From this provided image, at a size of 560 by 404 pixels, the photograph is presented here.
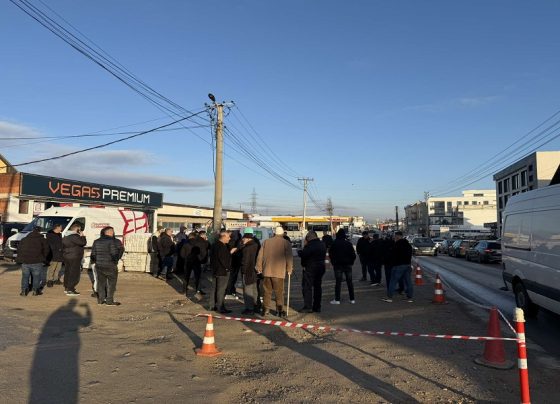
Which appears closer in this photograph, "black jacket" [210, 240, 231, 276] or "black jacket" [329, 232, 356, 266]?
"black jacket" [210, 240, 231, 276]

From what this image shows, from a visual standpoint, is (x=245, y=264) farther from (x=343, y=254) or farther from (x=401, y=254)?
(x=401, y=254)

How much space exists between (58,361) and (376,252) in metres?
10.6

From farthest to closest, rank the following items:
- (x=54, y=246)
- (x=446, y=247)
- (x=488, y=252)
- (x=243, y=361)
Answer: (x=446, y=247) < (x=488, y=252) < (x=54, y=246) < (x=243, y=361)

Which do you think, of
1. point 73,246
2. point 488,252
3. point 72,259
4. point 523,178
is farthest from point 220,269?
point 523,178

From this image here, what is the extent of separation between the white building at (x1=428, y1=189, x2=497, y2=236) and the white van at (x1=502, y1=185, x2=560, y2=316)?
81.9m

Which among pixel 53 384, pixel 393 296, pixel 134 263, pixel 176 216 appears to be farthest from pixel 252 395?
pixel 176 216

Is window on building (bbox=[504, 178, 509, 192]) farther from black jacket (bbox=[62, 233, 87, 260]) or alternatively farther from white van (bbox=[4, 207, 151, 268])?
black jacket (bbox=[62, 233, 87, 260])

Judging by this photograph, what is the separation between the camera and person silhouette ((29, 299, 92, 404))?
16.1 ft

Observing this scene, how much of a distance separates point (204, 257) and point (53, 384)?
7.89m

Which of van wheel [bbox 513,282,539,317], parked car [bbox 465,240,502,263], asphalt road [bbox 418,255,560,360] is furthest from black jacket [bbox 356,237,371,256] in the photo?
parked car [bbox 465,240,502,263]

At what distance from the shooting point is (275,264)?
370 inches

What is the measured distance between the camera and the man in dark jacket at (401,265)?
1153cm

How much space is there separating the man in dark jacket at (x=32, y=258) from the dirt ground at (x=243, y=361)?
1599mm

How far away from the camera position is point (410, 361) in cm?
630
